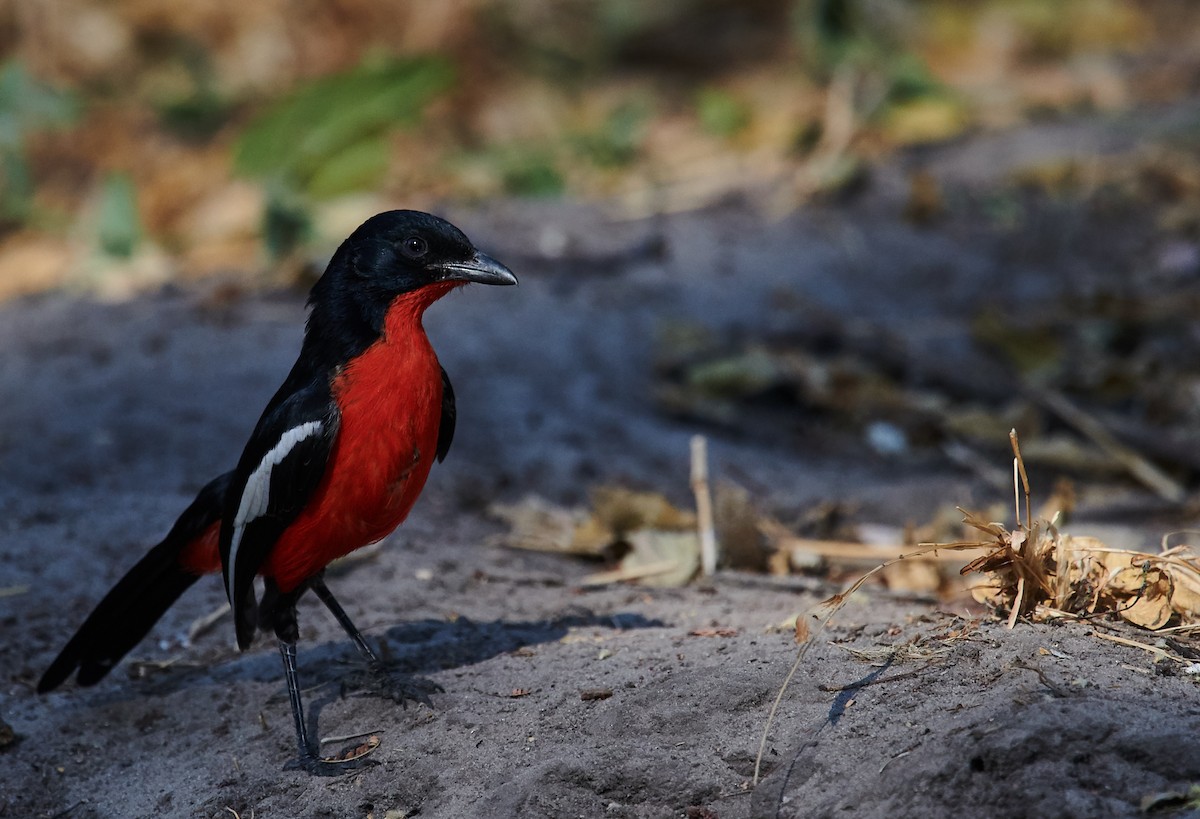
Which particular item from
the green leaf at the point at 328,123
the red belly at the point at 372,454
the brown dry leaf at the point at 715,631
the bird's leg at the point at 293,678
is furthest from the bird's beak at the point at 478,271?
the green leaf at the point at 328,123

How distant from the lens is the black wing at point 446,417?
354 cm

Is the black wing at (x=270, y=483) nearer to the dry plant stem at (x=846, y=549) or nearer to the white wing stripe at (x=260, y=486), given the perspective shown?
the white wing stripe at (x=260, y=486)

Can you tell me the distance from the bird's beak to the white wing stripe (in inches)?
21.7

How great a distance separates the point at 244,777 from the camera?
3057 millimetres

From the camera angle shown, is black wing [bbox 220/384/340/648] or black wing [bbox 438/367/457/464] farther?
black wing [bbox 438/367/457/464]

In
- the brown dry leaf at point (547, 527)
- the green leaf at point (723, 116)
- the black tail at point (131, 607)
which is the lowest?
the brown dry leaf at point (547, 527)

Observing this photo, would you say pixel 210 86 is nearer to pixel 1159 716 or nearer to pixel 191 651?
pixel 191 651

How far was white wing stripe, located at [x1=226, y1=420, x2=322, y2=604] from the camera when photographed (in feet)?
10.5

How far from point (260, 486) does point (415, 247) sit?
29.2 inches

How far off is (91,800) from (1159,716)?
243 centimetres

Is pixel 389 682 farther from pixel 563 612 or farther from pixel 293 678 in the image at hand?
pixel 563 612

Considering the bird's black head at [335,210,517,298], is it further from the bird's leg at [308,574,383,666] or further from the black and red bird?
the bird's leg at [308,574,383,666]

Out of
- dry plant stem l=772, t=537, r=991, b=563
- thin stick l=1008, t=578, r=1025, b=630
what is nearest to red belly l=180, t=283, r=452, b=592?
thin stick l=1008, t=578, r=1025, b=630

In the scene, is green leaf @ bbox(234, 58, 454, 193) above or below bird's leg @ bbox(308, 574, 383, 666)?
above
